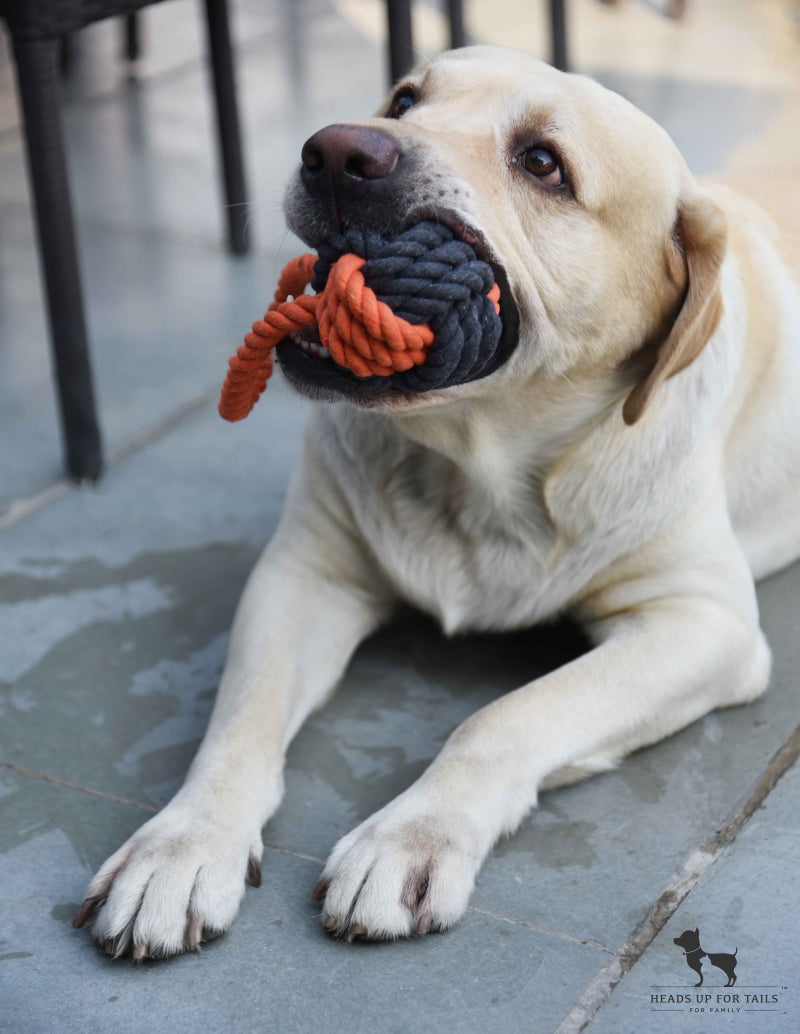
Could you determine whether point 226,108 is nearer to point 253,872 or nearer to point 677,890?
point 253,872

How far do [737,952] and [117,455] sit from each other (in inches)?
85.4

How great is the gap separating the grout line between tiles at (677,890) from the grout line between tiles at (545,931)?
27 millimetres

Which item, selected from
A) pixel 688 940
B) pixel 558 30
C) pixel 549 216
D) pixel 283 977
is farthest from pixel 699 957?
pixel 558 30

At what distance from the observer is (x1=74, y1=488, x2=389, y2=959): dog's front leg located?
1957 millimetres

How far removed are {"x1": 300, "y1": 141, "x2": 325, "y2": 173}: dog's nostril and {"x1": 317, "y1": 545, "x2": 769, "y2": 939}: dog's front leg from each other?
3.08ft

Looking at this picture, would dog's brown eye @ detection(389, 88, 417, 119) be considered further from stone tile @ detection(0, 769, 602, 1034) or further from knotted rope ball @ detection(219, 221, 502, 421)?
stone tile @ detection(0, 769, 602, 1034)

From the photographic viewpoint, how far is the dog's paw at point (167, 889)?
6.35ft

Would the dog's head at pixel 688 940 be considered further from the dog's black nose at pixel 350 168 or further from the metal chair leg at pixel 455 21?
the metal chair leg at pixel 455 21

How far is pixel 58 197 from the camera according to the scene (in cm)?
311

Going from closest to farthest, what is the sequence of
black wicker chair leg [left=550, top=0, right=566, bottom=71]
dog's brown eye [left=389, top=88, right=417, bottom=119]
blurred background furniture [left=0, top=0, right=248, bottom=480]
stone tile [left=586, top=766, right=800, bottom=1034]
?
stone tile [left=586, top=766, right=800, bottom=1034], dog's brown eye [left=389, top=88, right=417, bottom=119], blurred background furniture [left=0, top=0, right=248, bottom=480], black wicker chair leg [left=550, top=0, right=566, bottom=71]

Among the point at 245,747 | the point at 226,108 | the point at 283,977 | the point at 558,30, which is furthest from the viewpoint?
the point at 558,30

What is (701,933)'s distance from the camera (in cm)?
201

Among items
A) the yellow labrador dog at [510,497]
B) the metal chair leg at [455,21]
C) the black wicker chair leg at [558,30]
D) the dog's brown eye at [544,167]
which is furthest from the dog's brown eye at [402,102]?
the black wicker chair leg at [558,30]

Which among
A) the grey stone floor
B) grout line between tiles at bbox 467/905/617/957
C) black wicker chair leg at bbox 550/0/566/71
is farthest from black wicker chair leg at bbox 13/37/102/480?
black wicker chair leg at bbox 550/0/566/71
